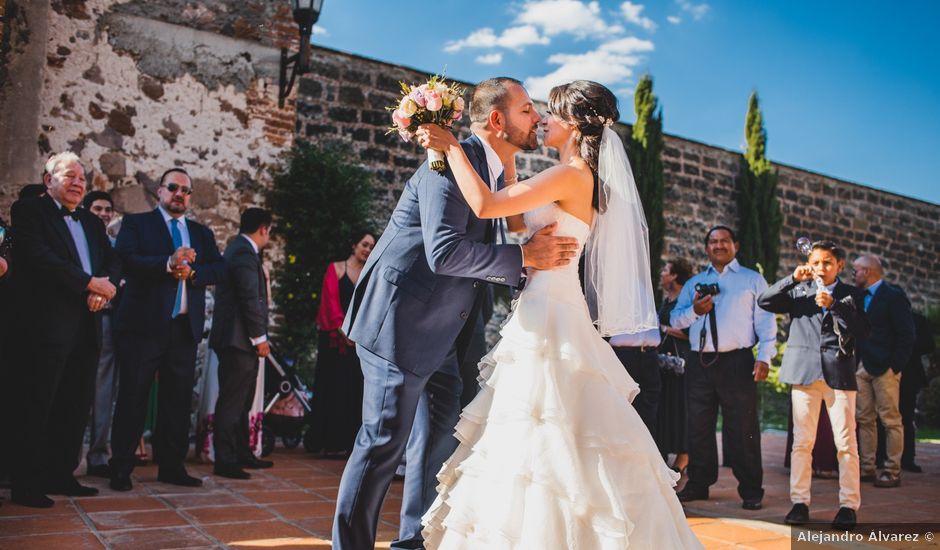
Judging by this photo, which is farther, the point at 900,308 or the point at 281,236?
the point at 281,236

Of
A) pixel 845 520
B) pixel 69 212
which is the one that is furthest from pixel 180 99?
pixel 845 520

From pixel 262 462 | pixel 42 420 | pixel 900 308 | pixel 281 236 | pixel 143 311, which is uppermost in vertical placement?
pixel 281 236

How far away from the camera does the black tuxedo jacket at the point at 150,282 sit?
14.4 feet

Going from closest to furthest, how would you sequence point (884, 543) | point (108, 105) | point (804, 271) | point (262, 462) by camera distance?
point (884, 543) < point (804, 271) < point (262, 462) < point (108, 105)

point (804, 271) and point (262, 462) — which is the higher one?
point (804, 271)

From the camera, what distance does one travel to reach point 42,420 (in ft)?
12.3

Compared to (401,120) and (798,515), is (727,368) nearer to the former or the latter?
(798,515)

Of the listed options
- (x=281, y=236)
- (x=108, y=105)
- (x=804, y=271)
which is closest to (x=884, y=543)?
(x=804, y=271)

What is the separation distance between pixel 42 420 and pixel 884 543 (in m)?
4.32

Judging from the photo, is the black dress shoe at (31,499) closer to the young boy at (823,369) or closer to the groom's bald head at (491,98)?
the groom's bald head at (491,98)

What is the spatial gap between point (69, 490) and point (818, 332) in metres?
4.42

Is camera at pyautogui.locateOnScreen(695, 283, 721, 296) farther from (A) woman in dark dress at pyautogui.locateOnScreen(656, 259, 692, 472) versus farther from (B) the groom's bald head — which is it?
(B) the groom's bald head

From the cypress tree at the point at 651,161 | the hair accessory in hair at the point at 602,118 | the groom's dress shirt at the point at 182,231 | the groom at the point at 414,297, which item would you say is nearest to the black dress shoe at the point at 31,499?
the groom's dress shirt at the point at 182,231

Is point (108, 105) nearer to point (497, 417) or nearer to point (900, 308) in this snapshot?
point (497, 417)
